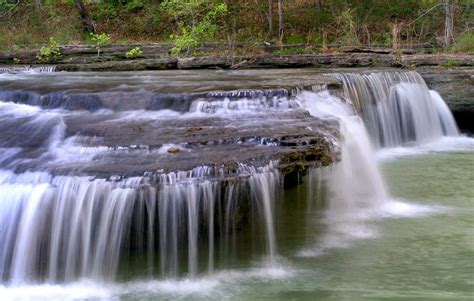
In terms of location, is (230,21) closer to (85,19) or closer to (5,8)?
(85,19)

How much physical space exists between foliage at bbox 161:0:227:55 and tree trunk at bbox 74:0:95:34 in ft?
11.6

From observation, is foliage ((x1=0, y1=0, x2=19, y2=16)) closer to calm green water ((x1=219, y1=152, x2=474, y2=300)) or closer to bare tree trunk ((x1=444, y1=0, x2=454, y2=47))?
bare tree trunk ((x1=444, y1=0, x2=454, y2=47))

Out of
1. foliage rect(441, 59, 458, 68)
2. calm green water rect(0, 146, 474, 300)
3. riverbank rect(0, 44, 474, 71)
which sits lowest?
calm green water rect(0, 146, 474, 300)

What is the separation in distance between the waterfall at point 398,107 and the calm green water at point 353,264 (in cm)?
427

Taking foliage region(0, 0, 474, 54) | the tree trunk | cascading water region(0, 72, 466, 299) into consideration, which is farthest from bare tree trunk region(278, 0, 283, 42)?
cascading water region(0, 72, 466, 299)

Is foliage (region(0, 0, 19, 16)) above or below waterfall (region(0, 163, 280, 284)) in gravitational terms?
above

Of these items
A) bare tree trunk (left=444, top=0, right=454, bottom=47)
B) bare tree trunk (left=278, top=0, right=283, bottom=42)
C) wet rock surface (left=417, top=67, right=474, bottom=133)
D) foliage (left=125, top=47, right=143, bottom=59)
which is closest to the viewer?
wet rock surface (left=417, top=67, right=474, bottom=133)

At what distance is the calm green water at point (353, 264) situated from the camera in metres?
5.75

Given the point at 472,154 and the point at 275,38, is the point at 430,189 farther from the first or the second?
the point at 275,38

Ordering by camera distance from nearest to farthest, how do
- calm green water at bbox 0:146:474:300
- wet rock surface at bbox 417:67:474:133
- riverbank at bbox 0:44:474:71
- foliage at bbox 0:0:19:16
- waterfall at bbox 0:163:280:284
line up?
calm green water at bbox 0:146:474:300, waterfall at bbox 0:163:280:284, wet rock surface at bbox 417:67:474:133, riverbank at bbox 0:44:474:71, foliage at bbox 0:0:19:16

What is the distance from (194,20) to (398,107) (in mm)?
11286

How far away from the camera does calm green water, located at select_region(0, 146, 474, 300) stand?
575 centimetres

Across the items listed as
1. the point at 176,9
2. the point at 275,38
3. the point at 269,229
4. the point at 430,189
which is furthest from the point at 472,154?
the point at 176,9

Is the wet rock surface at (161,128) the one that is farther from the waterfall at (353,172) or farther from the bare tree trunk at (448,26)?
the bare tree trunk at (448,26)
